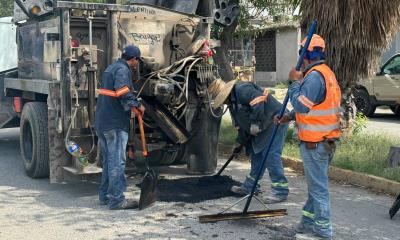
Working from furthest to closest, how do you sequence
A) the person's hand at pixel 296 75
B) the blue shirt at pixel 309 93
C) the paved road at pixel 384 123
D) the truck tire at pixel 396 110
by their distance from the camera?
the truck tire at pixel 396 110
the paved road at pixel 384 123
the person's hand at pixel 296 75
the blue shirt at pixel 309 93

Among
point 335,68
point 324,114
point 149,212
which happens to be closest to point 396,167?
point 335,68

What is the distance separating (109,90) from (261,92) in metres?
1.75

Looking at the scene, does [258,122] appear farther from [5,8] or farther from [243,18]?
[5,8]

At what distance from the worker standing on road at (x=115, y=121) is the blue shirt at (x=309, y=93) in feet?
6.24

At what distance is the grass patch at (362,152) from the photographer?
7164mm

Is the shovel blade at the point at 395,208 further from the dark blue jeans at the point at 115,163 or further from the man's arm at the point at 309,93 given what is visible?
the dark blue jeans at the point at 115,163

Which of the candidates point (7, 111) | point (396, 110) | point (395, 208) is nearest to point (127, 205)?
point (395, 208)

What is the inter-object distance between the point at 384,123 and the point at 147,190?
30.1ft

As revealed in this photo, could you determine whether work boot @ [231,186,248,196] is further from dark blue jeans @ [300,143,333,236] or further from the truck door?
the truck door

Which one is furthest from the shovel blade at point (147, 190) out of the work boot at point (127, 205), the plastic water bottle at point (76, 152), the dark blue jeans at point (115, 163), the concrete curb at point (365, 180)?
the concrete curb at point (365, 180)

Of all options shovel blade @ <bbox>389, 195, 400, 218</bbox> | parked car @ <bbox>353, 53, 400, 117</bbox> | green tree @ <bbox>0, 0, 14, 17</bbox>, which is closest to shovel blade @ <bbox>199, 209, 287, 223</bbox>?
shovel blade @ <bbox>389, 195, 400, 218</bbox>

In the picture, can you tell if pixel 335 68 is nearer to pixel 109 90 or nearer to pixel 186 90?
pixel 186 90

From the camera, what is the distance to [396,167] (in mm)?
7133

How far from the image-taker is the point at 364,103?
48.2 feet
